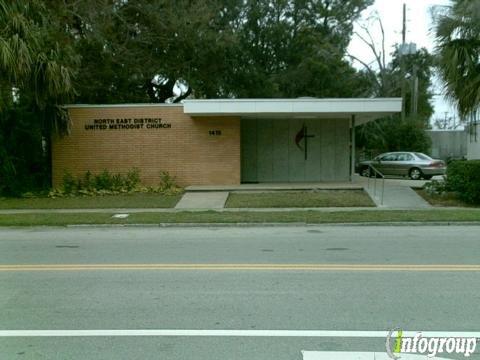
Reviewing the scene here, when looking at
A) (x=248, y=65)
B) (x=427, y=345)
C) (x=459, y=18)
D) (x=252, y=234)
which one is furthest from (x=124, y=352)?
(x=248, y=65)

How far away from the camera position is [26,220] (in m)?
14.2

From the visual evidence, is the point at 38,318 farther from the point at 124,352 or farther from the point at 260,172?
the point at 260,172

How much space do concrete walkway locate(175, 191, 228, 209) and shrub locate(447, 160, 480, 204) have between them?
24.4 feet

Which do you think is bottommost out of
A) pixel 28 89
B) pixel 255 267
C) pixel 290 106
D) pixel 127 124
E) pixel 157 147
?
pixel 255 267

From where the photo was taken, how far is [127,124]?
68.2 ft

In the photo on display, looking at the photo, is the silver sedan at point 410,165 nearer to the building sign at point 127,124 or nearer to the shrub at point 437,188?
the shrub at point 437,188

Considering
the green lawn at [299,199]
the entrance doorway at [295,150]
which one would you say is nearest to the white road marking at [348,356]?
the green lawn at [299,199]

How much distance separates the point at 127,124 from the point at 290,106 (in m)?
6.23

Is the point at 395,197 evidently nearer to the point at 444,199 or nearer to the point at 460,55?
the point at 444,199

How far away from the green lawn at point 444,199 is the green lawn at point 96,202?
8.27m

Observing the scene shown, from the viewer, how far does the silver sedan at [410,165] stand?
27578 millimetres

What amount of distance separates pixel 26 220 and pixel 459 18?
13493mm

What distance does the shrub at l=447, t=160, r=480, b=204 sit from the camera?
55.3ft

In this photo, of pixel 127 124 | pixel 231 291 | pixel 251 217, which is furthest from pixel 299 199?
pixel 231 291
